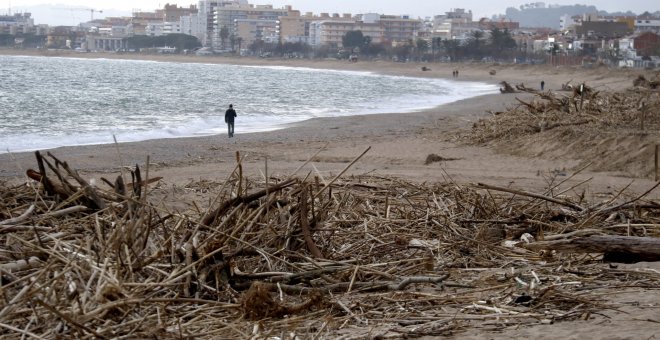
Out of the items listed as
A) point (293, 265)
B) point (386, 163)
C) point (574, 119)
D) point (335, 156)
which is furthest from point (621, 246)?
point (574, 119)

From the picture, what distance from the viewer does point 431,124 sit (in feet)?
86.3

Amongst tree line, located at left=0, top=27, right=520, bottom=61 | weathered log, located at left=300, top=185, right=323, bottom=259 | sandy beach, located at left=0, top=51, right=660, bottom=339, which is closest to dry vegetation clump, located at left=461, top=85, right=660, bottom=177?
sandy beach, located at left=0, top=51, right=660, bottom=339

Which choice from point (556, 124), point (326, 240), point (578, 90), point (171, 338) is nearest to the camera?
point (171, 338)

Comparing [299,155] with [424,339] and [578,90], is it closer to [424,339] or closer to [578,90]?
[578,90]

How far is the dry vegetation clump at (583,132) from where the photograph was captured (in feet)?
48.1

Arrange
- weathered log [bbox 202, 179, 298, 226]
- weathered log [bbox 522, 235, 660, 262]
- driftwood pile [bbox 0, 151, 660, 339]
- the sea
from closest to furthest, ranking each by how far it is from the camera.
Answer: driftwood pile [bbox 0, 151, 660, 339] → weathered log [bbox 202, 179, 298, 226] → weathered log [bbox 522, 235, 660, 262] → the sea

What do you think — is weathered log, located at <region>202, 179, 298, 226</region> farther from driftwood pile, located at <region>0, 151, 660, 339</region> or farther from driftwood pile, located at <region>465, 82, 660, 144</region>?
driftwood pile, located at <region>465, 82, 660, 144</region>

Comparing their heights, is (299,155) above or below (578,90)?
below

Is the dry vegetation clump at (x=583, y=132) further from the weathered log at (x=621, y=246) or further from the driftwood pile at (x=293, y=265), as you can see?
the weathered log at (x=621, y=246)

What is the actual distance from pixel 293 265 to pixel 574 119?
14.0 metres

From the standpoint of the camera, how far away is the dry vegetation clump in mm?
14662

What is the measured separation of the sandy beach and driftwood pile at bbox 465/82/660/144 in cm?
67

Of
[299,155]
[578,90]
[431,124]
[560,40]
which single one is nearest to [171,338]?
[299,155]

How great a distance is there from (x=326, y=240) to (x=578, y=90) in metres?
16.3
